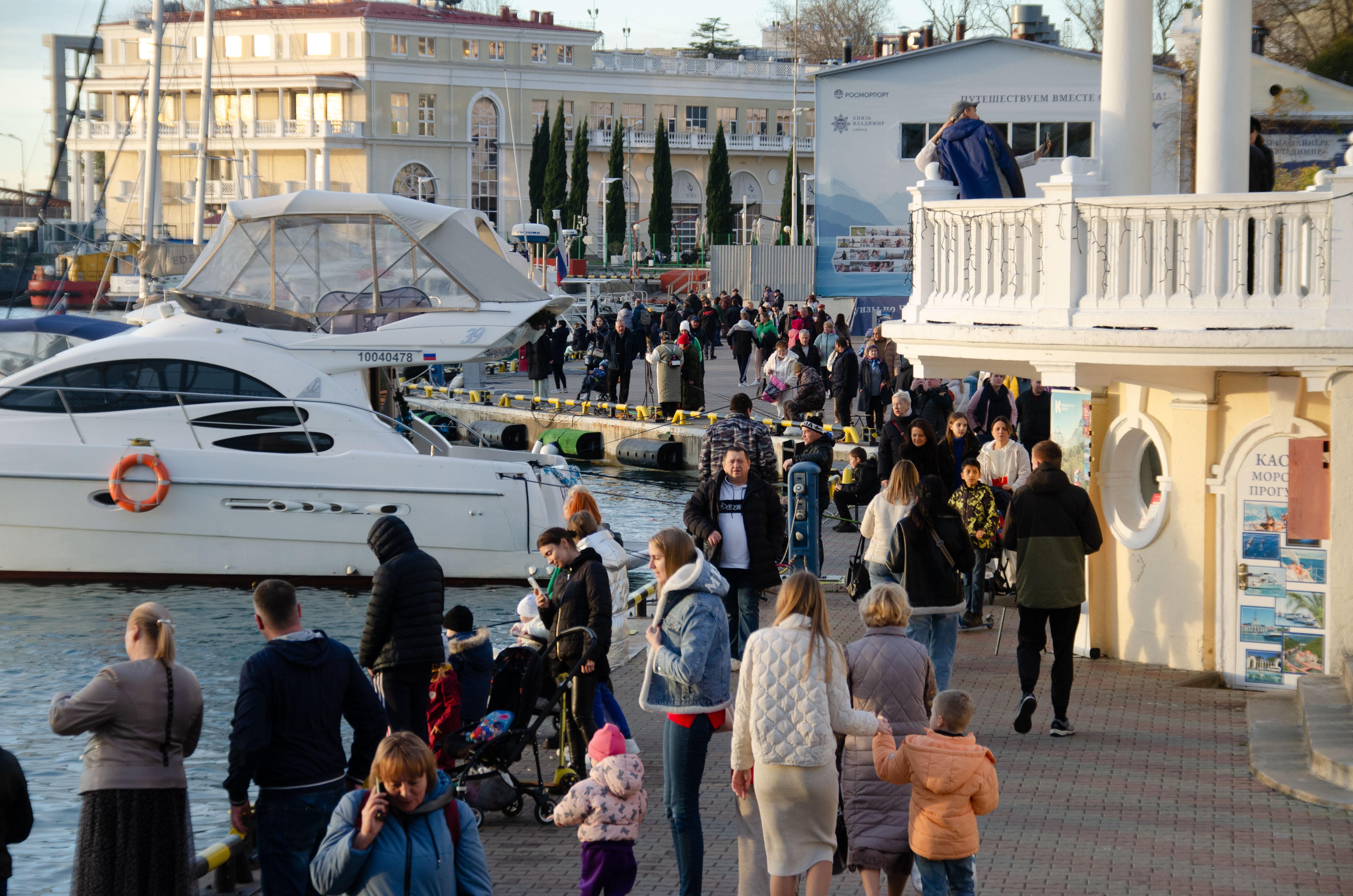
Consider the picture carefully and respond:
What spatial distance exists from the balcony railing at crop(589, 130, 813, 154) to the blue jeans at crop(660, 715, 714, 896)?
100 meters

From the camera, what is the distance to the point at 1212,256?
10.3 m

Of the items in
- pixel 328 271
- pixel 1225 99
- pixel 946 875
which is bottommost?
pixel 946 875

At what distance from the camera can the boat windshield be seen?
19.5 m

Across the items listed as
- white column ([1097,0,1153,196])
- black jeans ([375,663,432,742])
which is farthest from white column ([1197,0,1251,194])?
black jeans ([375,663,432,742])

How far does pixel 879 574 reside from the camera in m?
10.7

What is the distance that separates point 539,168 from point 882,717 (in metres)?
95.0

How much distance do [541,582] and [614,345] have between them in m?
15.3

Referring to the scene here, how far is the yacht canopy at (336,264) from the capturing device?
64.0ft

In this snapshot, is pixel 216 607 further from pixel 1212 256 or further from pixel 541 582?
pixel 1212 256

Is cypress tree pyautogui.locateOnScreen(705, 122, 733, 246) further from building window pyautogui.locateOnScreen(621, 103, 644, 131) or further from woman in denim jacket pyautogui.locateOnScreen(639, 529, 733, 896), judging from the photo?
woman in denim jacket pyautogui.locateOnScreen(639, 529, 733, 896)

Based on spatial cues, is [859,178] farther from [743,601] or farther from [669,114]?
[669,114]

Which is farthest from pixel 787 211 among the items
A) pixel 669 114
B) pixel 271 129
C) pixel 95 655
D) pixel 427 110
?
pixel 95 655

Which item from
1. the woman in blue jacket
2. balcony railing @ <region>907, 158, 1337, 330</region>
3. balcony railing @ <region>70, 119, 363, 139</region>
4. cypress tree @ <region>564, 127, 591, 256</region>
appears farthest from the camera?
balcony railing @ <region>70, 119, 363, 139</region>

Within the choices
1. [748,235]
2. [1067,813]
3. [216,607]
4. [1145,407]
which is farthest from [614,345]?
[748,235]
